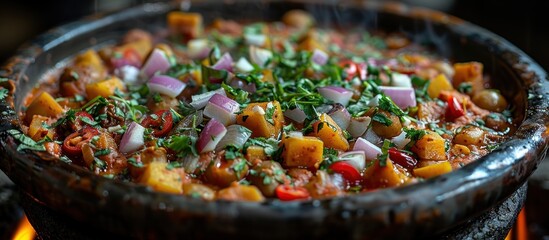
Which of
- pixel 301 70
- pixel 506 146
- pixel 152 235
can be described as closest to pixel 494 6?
pixel 301 70

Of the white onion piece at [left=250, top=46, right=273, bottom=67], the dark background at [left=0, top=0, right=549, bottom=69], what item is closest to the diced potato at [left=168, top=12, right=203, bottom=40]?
the white onion piece at [left=250, top=46, right=273, bottom=67]

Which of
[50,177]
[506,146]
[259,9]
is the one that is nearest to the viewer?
[50,177]

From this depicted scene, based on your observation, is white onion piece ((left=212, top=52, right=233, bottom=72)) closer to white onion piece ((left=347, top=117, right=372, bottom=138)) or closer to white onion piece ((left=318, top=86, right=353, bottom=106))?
white onion piece ((left=318, top=86, right=353, bottom=106))

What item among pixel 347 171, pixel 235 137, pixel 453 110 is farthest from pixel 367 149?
pixel 453 110

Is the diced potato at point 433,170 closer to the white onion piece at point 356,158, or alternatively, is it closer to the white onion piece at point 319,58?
the white onion piece at point 356,158

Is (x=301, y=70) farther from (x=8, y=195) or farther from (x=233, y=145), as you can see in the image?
(x=8, y=195)

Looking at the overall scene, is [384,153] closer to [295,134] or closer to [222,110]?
[295,134]

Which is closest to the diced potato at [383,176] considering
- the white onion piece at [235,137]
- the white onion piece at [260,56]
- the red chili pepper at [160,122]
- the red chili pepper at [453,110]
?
the white onion piece at [235,137]
